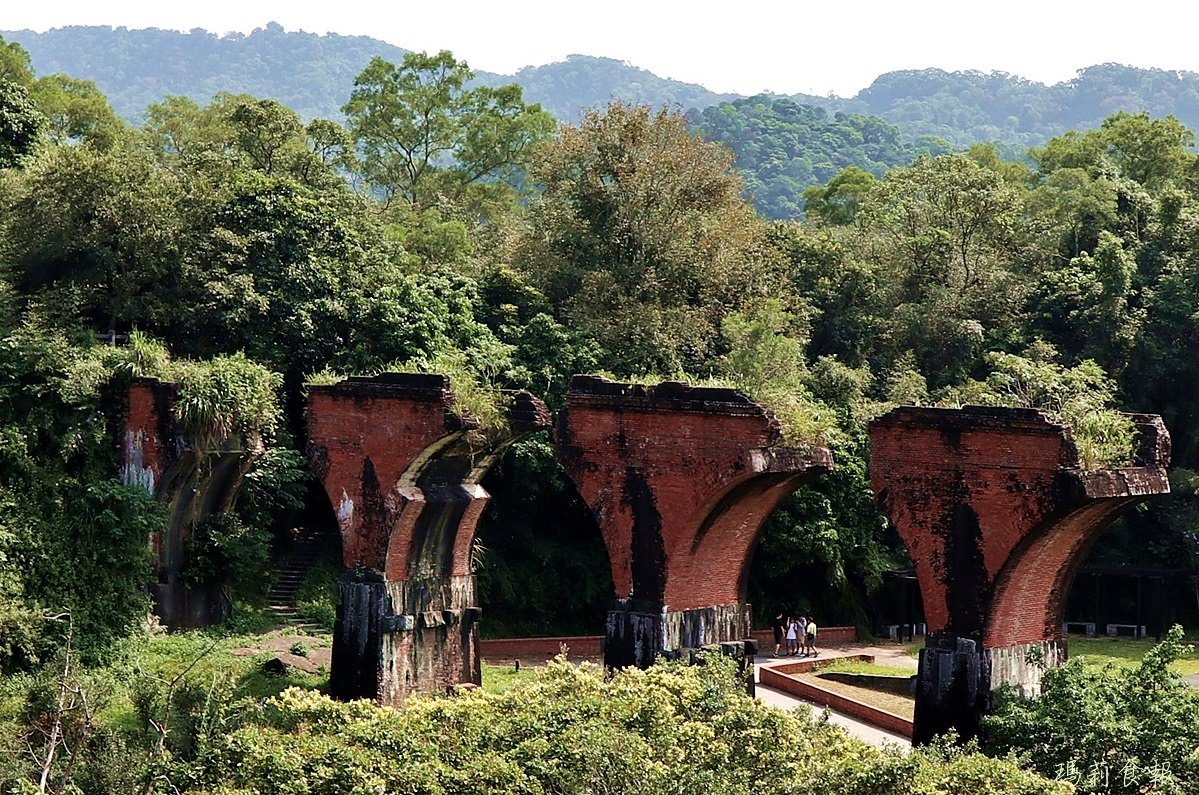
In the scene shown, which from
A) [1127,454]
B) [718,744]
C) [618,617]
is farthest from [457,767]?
[1127,454]

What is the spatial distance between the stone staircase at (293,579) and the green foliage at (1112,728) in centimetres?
1169

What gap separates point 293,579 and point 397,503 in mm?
6407

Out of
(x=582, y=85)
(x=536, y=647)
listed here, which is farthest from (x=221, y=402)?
(x=582, y=85)

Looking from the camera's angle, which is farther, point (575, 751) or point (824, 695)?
point (824, 695)

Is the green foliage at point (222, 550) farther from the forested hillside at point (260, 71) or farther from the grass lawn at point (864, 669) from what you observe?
the forested hillside at point (260, 71)

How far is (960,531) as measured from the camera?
15.2 meters

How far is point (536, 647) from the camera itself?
2409 centimetres

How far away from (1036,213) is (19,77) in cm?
2407

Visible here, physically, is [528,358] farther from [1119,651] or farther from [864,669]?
[1119,651]

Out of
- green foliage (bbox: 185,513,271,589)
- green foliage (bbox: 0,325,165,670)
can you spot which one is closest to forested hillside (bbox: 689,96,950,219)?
green foliage (bbox: 185,513,271,589)

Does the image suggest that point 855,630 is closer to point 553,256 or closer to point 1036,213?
point 553,256

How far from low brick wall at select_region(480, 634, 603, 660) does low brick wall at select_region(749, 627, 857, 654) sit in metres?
2.56

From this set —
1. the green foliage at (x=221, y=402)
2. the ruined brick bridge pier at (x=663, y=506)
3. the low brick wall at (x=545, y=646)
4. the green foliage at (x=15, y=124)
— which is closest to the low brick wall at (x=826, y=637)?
the low brick wall at (x=545, y=646)

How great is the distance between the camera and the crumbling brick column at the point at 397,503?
18516 millimetres
